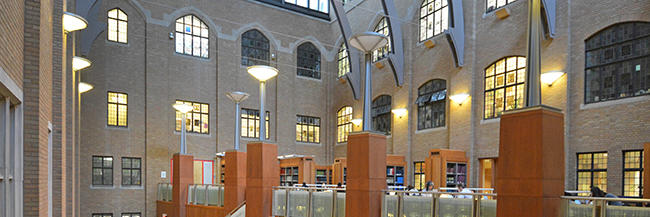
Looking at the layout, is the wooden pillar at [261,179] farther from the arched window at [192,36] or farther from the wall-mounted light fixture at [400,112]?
the arched window at [192,36]

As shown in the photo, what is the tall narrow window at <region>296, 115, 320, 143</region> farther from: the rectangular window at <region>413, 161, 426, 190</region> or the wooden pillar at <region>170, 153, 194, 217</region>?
the wooden pillar at <region>170, 153, 194, 217</region>

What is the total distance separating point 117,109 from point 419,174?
14601 mm

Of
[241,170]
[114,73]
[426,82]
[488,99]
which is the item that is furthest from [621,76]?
[114,73]

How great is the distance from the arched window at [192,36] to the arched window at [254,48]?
2.09 metres

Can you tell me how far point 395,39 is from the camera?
21203 millimetres

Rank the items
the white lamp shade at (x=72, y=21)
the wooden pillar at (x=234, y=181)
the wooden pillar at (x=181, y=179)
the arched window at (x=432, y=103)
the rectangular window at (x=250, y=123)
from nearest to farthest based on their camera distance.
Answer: the white lamp shade at (x=72, y=21), the wooden pillar at (x=234, y=181), the wooden pillar at (x=181, y=179), the arched window at (x=432, y=103), the rectangular window at (x=250, y=123)

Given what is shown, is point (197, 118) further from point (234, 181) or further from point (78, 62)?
point (78, 62)

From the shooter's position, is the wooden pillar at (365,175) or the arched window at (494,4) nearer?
the wooden pillar at (365,175)

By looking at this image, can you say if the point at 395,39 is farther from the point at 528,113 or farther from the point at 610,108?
the point at 528,113

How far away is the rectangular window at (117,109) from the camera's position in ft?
71.5

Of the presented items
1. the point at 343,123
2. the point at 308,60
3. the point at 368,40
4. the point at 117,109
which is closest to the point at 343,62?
the point at 308,60

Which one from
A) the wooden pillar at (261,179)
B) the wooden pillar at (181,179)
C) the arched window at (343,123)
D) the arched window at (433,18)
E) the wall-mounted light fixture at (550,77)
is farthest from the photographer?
the arched window at (343,123)

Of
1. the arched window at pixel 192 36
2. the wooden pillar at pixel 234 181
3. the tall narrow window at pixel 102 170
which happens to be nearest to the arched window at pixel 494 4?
the wooden pillar at pixel 234 181

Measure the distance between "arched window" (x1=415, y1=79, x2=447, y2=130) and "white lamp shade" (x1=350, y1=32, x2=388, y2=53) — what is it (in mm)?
9602
